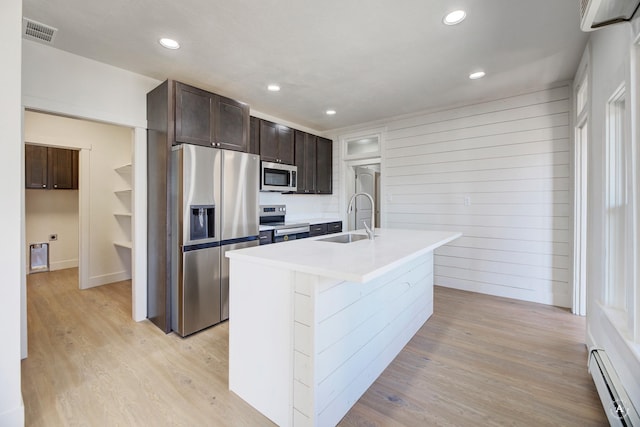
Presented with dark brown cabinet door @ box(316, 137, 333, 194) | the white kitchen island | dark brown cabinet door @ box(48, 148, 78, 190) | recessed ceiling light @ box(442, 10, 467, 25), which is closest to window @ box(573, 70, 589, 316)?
recessed ceiling light @ box(442, 10, 467, 25)

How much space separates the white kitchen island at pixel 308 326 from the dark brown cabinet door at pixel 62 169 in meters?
4.94

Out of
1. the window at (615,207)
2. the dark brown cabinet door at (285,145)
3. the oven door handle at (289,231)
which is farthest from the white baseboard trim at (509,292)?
the dark brown cabinet door at (285,145)

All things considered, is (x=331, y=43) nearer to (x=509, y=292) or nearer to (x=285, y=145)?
(x=285, y=145)

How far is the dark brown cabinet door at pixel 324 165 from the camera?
15.8 ft

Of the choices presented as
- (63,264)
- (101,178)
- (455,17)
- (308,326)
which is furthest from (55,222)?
(455,17)

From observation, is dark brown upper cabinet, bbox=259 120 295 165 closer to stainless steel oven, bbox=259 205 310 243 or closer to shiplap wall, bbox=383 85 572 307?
stainless steel oven, bbox=259 205 310 243

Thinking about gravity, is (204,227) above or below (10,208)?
below

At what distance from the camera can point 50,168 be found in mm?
4637

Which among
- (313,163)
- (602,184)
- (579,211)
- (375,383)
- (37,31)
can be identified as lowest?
(375,383)

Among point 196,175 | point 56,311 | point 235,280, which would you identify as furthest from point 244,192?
point 56,311

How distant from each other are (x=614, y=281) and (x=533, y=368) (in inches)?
33.3

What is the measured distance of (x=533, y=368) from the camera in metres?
2.06

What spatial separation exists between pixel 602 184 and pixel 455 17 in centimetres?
151

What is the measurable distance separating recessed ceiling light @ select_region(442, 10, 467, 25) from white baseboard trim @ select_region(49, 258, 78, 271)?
6.60 meters
